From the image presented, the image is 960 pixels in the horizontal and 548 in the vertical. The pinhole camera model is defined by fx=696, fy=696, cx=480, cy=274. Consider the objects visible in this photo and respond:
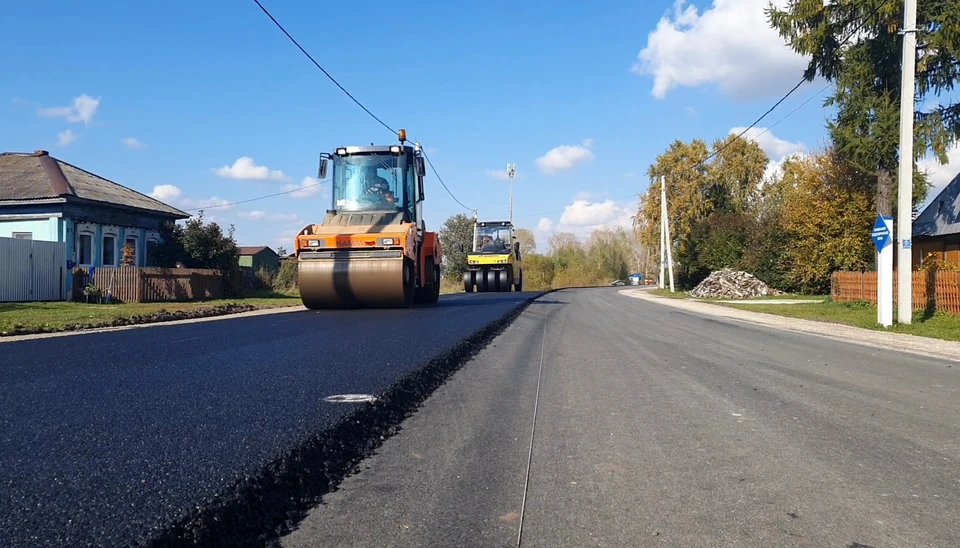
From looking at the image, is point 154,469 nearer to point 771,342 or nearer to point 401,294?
point 771,342

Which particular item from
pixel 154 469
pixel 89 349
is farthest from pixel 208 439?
pixel 89 349

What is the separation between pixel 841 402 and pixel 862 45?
68.9 feet

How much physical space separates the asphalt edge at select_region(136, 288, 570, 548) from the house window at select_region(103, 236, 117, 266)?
25.2 meters

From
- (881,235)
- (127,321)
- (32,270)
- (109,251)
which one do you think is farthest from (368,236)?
(109,251)

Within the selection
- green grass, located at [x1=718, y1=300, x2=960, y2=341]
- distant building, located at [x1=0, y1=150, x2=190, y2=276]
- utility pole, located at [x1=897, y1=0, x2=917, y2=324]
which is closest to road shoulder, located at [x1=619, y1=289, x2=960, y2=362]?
green grass, located at [x1=718, y1=300, x2=960, y2=341]

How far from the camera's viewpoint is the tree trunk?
22.9 meters

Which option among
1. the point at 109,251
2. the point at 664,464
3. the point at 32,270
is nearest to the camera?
the point at 664,464

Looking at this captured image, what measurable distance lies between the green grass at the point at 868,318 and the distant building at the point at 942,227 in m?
7.74

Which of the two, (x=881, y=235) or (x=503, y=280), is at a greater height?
(x=881, y=235)

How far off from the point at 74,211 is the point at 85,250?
1.58 meters

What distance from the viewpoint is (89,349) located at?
8312 mm

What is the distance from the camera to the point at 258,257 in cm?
5859

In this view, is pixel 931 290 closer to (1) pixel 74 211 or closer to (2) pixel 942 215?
(2) pixel 942 215

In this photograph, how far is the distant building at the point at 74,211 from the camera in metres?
24.8
